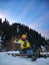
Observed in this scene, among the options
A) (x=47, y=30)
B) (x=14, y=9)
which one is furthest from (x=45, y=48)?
(x=14, y=9)

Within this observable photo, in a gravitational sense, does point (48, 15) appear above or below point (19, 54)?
above

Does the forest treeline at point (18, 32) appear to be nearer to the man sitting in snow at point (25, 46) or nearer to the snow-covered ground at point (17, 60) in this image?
the man sitting in snow at point (25, 46)

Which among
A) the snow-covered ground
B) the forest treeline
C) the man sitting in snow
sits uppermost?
the forest treeline

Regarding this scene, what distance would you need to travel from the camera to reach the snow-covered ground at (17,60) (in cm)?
275

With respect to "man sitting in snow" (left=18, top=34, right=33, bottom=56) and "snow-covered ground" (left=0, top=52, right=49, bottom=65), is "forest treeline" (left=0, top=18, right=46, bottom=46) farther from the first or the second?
"snow-covered ground" (left=0, top=52, right=49, bottom=65)

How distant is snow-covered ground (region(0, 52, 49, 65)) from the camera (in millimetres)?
2750

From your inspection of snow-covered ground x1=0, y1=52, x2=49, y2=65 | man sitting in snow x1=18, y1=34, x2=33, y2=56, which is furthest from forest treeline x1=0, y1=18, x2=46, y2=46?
snow-covered ground x1=0, y1=52, x2=49, y2=65

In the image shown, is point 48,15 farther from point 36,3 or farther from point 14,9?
point 14,9

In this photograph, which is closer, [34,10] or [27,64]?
[27,64]

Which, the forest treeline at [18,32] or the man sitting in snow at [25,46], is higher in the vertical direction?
the forest treeline at [18,32]

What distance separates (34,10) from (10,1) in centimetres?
34

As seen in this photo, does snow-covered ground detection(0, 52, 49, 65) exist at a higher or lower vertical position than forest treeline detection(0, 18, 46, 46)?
lower

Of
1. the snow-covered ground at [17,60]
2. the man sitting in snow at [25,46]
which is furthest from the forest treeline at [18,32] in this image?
the snow-covered ground at [17,60]

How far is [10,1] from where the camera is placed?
9.43ft
